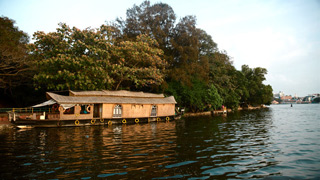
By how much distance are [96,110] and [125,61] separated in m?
10.2

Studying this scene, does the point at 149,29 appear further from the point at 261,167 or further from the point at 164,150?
the point at 261,167

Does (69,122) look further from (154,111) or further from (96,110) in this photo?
(154,111)

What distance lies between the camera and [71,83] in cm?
2809

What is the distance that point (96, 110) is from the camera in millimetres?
27344

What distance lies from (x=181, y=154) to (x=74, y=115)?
17631 millimetres

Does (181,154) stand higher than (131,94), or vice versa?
(131,94)

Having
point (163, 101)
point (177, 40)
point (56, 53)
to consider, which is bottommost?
point (163, 101)

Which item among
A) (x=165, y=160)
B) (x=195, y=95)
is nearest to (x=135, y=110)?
(x=195, y=95)

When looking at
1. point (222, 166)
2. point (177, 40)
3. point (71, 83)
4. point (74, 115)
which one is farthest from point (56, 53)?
point (222, 166)

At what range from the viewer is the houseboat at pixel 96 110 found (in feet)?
77.1

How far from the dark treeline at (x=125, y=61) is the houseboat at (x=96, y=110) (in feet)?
8.48

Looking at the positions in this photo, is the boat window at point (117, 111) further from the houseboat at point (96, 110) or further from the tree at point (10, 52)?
the tree at point (10, 52)

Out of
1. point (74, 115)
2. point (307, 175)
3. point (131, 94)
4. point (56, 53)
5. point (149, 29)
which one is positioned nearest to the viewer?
point (307, 175)

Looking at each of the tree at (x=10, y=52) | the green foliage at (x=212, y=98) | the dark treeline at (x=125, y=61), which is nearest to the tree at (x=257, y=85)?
the dark treeline at (x=125, y=61)
